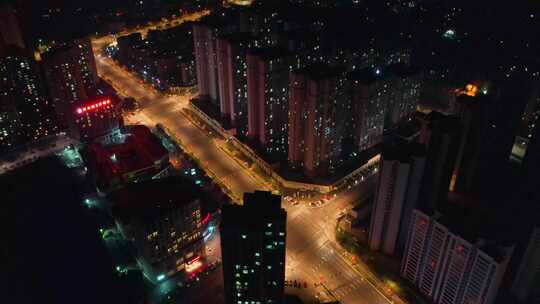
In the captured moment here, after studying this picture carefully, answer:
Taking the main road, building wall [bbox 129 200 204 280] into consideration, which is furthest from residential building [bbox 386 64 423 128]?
building wall [bbox 129 200 204 280]

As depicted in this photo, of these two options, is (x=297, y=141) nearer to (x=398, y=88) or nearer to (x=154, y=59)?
(x=398, y=88)

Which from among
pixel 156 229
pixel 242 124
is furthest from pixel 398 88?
pixel 156 229

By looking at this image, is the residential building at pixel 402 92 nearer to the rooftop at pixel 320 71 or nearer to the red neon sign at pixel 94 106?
the rooftop at pixel 320 71

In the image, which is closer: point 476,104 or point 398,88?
point 476,104

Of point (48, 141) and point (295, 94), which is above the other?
point (295, 94)

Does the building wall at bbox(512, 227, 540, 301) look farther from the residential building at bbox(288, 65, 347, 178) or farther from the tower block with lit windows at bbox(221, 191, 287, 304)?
the residential building at bbox(288, 65, 347, 178)

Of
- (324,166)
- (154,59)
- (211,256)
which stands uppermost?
(154,59)

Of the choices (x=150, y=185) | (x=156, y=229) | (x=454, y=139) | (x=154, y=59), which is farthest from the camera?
(x=154, y=59)
